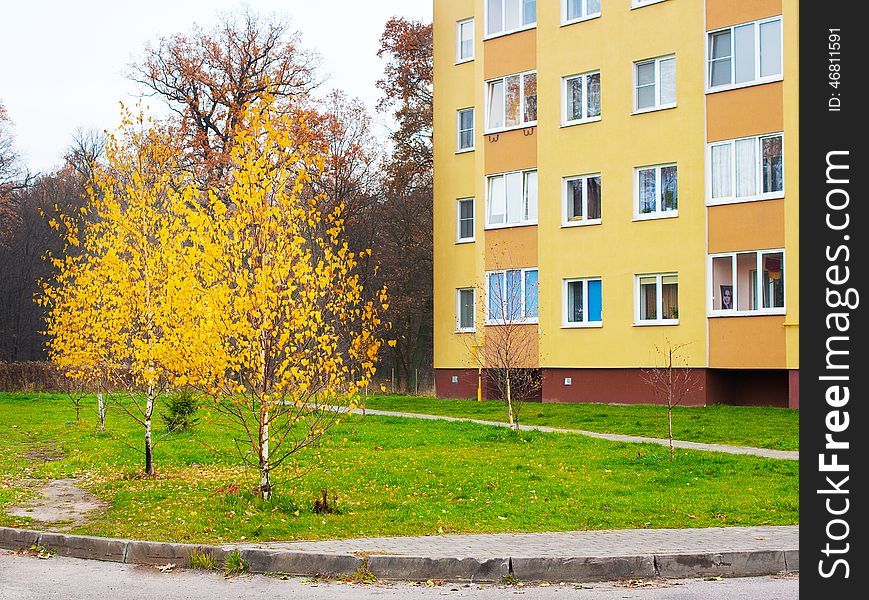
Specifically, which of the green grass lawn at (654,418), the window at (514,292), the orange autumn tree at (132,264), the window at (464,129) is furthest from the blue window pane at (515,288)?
the orange autumn tree at (132,264)

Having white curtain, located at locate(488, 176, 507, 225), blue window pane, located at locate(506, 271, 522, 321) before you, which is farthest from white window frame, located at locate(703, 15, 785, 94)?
blue window pane, located at locate(506, 271, 522, 321)

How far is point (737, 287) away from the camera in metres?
29.2

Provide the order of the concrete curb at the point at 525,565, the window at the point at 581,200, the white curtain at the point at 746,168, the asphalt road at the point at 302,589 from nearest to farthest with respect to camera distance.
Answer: the asphalt road at the point at 302,589 < the concrete curb at the point at 525,565 < the white curtain at the point at 746,168 < the window at the point at 581,200

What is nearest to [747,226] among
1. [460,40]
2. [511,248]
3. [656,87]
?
[656,87]

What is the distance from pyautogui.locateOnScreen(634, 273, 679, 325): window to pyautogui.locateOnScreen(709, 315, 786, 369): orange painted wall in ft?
4.48

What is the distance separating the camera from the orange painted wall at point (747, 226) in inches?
1114

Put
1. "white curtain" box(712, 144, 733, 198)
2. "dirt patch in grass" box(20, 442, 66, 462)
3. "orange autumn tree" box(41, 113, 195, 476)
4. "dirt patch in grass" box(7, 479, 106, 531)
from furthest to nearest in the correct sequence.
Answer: "white curtain" box(712, 144, 733, 198)
"dirt patch in grass" box(20, 442, 66, 462)
"orange autumn tree" box(41, 113, 195, 476)
"dirt patch in grass" box(7, 479, 106, 531)

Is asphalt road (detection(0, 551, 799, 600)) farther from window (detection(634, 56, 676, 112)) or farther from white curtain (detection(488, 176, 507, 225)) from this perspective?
white curtain (detection(488, 176, 507, 225))

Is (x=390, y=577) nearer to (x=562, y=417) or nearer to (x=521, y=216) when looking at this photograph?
(x=562, y=417)

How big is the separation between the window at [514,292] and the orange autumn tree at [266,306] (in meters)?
20.1

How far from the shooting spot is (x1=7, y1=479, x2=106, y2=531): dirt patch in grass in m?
12.2
